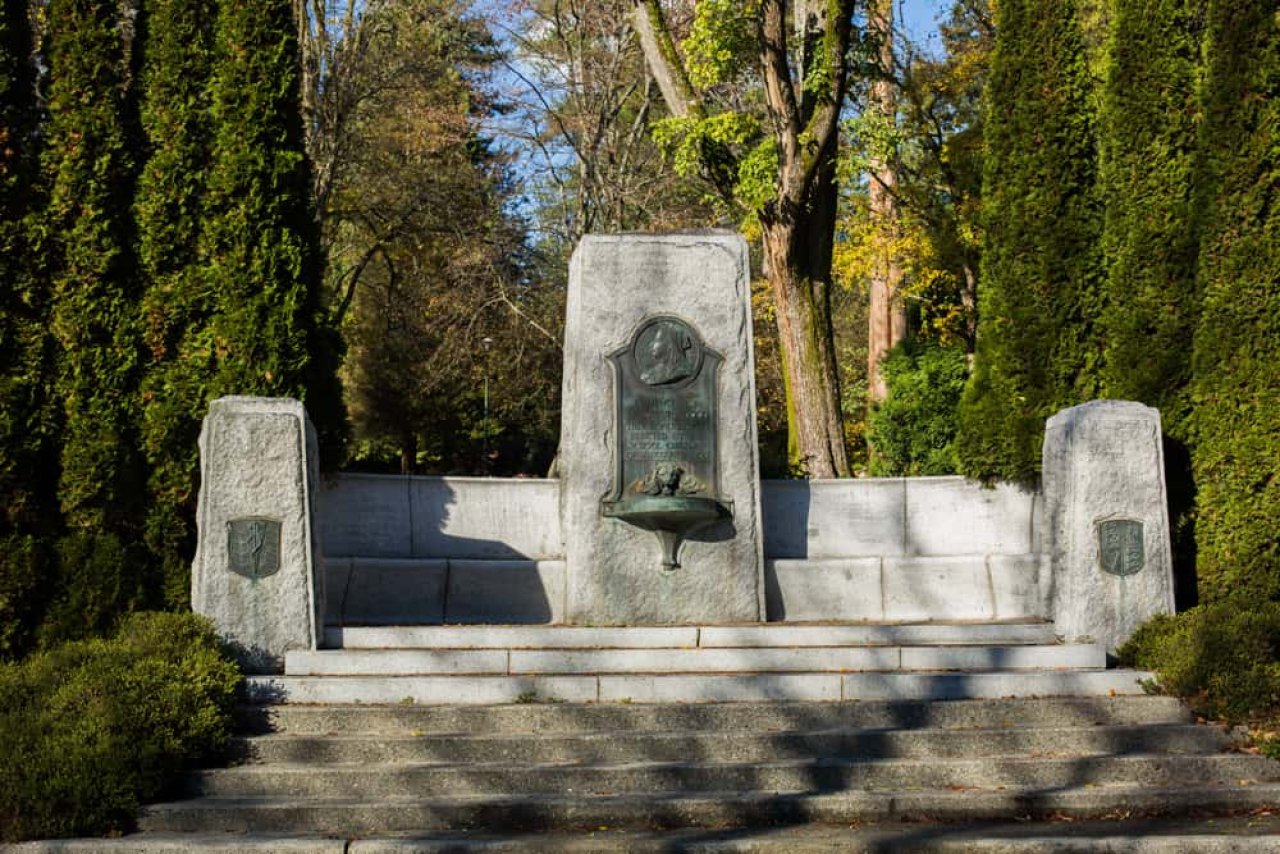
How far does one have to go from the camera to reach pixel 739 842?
7.32m

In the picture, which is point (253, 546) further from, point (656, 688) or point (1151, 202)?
point (1151, 202)

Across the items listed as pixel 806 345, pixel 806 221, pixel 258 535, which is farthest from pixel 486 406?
pixel 258 535

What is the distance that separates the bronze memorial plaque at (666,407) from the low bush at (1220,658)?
11.3ft

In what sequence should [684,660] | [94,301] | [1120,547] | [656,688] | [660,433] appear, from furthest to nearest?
1. [94,301]
2. [660,433]
3. [1120,547]
4. [684,660]
5. [656,688]

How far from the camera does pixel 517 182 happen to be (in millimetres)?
29312

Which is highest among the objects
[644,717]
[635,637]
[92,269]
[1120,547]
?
[92,269]

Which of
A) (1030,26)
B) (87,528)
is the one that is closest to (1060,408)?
(1030,26)

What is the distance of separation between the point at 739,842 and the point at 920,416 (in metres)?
13.8

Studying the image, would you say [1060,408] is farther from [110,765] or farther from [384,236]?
[384,236]

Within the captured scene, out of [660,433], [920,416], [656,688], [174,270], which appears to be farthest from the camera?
[920,416]

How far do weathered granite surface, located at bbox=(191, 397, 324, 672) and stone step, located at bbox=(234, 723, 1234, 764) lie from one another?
1335 mm

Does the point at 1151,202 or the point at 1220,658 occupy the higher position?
the point at 1151,202

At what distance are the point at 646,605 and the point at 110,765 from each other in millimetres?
4544

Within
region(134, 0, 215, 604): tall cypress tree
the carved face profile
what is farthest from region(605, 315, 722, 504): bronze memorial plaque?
region(134, 0, 215, 604): tall cypress tree
